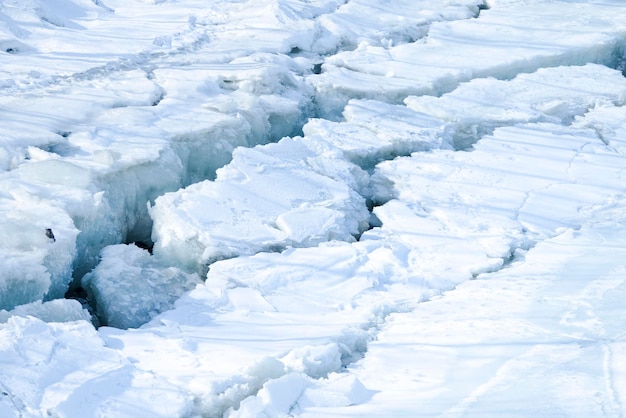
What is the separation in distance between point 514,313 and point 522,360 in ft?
1.30

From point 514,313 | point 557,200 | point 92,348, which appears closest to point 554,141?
point 557,200

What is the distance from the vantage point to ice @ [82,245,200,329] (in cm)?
366

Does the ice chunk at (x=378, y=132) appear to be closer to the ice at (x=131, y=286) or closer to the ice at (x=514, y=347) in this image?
the ice at (x=514, y=347)

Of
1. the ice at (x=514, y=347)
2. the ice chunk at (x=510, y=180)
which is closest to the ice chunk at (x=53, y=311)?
the ice at (x=514, y=347)

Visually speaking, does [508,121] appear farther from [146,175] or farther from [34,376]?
[34,376]

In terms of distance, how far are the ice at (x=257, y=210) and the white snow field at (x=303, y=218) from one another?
17 mm

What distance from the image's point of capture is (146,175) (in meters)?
4.64

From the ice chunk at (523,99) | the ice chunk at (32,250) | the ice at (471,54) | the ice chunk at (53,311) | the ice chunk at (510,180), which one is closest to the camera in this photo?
the ice chunk at (53,311)

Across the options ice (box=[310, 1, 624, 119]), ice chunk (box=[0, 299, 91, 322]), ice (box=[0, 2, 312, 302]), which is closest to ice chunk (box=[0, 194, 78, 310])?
ice (box=[0, 2, 312, 302])

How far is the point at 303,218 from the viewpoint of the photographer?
439cm

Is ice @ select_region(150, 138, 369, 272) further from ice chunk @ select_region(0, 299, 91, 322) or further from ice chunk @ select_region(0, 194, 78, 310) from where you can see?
ice chunk @ select_region(0, 299, 91, 322)

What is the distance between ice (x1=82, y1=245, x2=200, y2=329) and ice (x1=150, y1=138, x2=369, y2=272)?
141mm

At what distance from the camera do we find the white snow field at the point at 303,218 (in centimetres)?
305

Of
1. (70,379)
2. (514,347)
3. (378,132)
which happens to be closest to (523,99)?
(378,132)
